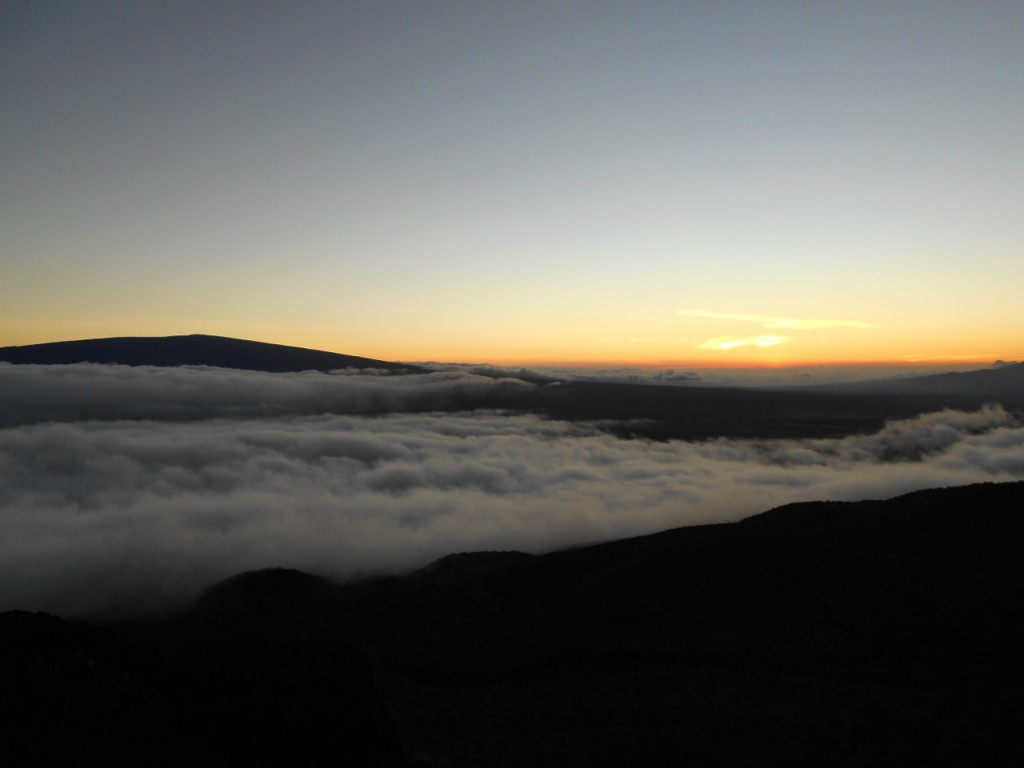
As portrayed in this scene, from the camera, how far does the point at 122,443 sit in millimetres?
132250

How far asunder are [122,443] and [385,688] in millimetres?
128512

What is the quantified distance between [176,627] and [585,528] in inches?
1618

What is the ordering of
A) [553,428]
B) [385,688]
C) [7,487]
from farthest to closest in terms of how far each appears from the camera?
[553,428] < [7,487] < [385,688]

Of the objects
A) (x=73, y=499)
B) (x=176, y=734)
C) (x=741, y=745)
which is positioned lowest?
(x=73, y=499)

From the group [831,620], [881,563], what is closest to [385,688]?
[831,620]

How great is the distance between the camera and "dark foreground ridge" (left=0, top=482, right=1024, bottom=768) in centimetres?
2067

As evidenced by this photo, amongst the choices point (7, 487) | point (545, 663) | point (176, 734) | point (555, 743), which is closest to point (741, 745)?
point (555, 743)

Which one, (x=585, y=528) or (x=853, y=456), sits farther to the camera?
(x=853, y=456)

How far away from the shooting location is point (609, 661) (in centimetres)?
3155

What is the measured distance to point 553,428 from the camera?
605 feet

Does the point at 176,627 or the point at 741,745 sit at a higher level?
the point at 741,745

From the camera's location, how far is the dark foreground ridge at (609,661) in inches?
814

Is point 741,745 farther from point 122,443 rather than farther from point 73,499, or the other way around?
point 122,443

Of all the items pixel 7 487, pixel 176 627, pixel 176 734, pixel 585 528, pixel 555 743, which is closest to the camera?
pixel 176 734
